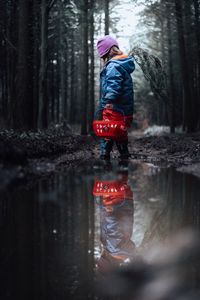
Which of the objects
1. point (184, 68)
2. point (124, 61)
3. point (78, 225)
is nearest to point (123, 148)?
point (124, 61)

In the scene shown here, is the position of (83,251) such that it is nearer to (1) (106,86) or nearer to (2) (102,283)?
(2) (102,283)

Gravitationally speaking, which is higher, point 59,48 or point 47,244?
point 59,48

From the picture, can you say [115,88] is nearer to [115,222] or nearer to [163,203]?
[163,203]

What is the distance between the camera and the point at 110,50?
7.34 meters

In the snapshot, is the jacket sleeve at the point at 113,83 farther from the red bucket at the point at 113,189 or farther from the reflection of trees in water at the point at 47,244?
the reflection of trees in water at the point at 47,244

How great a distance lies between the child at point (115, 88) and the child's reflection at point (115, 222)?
284 centimetres

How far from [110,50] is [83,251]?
5630 mm

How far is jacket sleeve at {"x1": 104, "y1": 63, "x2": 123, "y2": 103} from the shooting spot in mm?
7039

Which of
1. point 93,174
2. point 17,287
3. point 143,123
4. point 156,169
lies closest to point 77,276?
point 17,287

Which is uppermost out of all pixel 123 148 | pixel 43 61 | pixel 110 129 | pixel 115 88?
pixel 43 61

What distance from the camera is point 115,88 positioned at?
23.1 ft

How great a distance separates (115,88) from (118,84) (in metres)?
0.09

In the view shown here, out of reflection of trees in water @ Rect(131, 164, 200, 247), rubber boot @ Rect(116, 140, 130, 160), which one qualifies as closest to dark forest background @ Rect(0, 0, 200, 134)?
rubber boot @ Rect(116, 140, 130, 160)

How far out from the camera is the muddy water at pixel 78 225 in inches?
74.7
